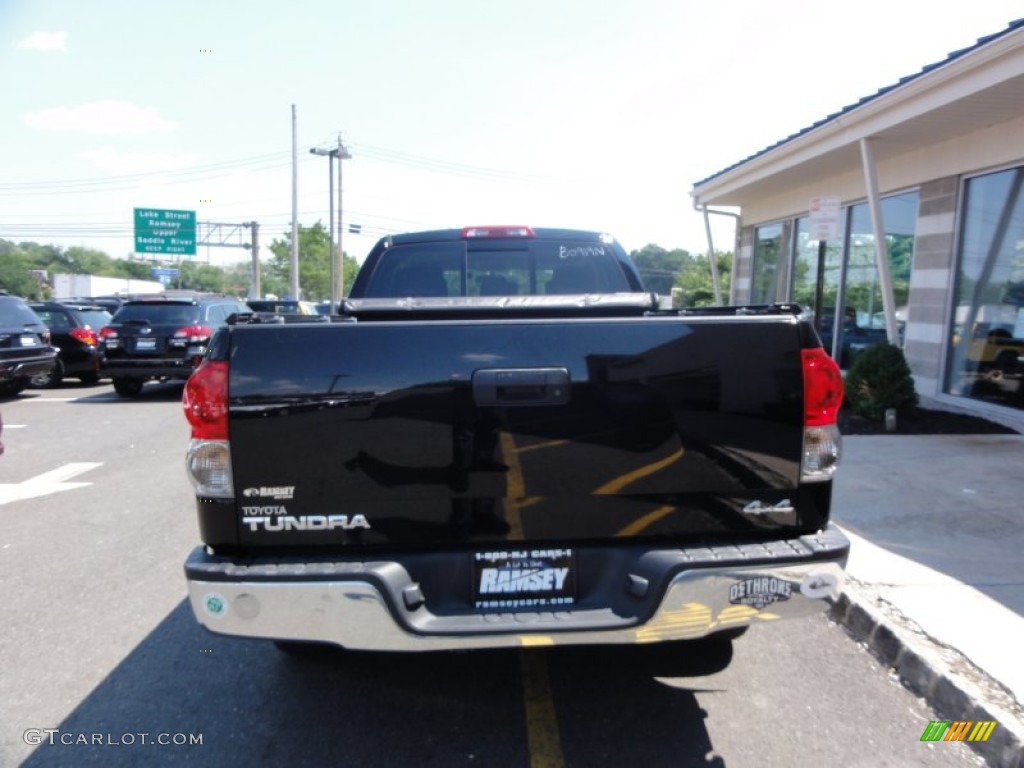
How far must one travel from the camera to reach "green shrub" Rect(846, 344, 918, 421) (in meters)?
8.21

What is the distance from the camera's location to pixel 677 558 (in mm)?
2504

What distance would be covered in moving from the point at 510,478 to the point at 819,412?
1.15 m

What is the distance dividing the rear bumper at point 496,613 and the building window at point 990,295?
23.6 feet

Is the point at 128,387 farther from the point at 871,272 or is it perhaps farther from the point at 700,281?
the point at 700,281

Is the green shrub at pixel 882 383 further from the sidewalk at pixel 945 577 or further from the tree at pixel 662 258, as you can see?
the tree at pixel 662 258

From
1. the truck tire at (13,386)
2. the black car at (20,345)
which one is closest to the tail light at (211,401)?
the black car at (20,345)

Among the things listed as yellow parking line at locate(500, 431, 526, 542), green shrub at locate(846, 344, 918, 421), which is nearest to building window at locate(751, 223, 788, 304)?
green shrub at locate(846, 344, 918, 421)

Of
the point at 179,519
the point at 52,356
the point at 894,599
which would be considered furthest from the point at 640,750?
the point at 52,356

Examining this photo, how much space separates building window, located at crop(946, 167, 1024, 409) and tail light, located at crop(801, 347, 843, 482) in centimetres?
694

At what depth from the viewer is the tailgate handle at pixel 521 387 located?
8.22 ft

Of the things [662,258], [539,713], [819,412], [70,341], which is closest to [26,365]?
[70,341]

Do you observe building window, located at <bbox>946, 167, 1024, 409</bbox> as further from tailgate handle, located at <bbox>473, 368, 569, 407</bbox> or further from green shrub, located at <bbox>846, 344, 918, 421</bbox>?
tailgate handle, located at <bbox>473, 368, 569, 407</bbox>

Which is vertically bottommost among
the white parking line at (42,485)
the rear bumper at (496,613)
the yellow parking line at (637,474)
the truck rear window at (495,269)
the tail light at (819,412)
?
the white parking line at (42,485)

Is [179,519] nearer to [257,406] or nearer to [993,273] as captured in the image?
[257,406]
